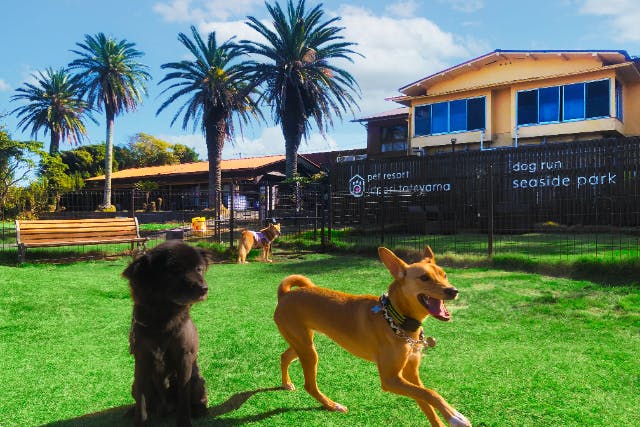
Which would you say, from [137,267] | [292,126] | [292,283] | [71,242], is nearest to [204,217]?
[292,126]

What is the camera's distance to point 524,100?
2517cm

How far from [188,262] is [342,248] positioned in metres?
10.5

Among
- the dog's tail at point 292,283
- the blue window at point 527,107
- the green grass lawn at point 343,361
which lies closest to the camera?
the green grass lawn at point 343,361

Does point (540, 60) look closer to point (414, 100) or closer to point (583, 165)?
point (414, 100)

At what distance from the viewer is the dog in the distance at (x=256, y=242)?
12312mm

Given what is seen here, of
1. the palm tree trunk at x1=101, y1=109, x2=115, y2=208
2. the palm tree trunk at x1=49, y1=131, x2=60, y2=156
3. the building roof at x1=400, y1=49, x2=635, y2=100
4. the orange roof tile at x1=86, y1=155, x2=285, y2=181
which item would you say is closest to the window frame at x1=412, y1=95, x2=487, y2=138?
the building roof at x1=400, y1=49, x2=635, y2=100

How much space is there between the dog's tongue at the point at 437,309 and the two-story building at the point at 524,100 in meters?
24.3

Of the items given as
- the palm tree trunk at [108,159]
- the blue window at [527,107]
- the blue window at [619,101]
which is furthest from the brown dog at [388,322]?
the palm tree trunk at [108,159]

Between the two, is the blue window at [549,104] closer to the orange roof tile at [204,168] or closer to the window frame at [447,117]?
the window frame at [447,117]

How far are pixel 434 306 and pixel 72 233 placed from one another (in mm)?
11894

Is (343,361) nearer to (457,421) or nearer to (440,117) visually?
(457,421)

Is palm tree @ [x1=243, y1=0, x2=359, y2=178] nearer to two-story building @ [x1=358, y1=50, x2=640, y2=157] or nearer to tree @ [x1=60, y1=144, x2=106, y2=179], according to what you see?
two-story building @ [x1=358, y1=50, x2=640, y2=157]

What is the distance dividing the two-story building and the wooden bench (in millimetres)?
19305

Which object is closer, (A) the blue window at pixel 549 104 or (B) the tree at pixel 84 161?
(A) the blue window at pixel 549 104
